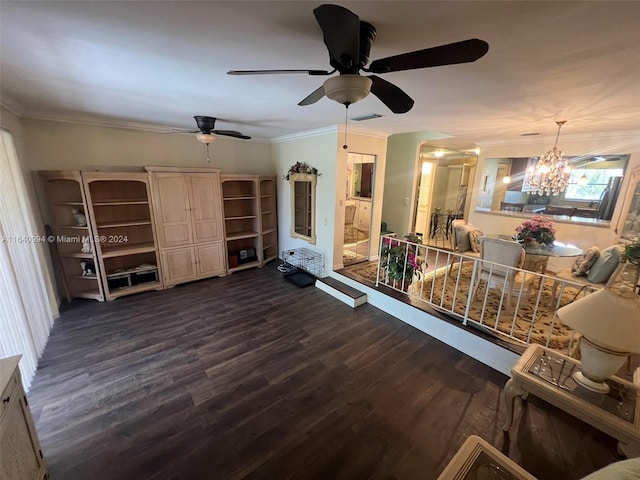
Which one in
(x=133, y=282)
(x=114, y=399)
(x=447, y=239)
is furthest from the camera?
(x=447, y=239)

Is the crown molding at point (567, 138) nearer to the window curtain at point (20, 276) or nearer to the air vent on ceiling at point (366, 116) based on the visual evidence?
the air vent on ceiling at point (366, 116)

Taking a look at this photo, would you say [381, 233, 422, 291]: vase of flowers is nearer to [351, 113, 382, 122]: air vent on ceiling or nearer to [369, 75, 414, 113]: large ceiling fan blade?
[351, 113, 382, 122]: air vent on ceiling

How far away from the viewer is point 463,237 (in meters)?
4.16

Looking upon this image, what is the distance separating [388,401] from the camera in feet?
7.10

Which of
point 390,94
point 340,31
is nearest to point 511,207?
point 390,94

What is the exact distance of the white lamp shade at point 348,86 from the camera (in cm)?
124

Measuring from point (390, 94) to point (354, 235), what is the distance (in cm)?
521

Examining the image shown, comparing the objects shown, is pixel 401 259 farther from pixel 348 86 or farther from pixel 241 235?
pixel 241 235

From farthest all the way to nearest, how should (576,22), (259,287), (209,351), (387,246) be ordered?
(259,287), (387,246), (209,351), (576,22)

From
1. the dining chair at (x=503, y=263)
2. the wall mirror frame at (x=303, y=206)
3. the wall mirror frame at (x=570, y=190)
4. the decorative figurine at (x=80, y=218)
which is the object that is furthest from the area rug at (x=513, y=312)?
the decorative figurine at (x=80, y=218)

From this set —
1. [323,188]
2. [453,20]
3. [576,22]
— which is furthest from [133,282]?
[576,22]

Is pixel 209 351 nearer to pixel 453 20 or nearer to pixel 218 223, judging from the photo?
pixel 218 223

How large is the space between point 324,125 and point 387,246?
2.04 meters

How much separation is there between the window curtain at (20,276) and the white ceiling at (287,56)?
2.79 ft
